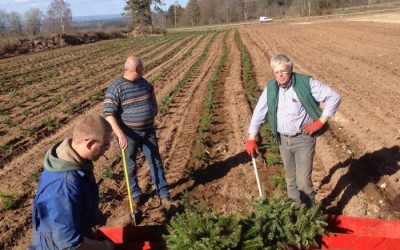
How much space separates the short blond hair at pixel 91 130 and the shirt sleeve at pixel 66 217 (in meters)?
0.30

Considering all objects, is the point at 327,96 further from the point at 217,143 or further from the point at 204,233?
the point at 217,143

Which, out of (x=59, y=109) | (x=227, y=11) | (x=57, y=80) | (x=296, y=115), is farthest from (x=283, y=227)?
(x=227, y=11)

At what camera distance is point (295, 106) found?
4840 millimetres

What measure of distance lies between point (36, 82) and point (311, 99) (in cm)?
1572

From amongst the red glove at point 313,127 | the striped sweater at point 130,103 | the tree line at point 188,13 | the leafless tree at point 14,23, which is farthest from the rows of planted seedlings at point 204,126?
the leafless tree at point 14,23

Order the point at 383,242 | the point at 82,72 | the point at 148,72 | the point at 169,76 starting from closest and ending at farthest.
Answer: the point at 383,242 < the point at 169,76 < the point at 148,72 < the point at 82,72

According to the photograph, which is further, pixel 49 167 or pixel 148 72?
pixel 148 72

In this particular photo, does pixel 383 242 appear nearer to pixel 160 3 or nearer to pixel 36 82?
pixel 36 82

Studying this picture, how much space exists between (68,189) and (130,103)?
2932 mm

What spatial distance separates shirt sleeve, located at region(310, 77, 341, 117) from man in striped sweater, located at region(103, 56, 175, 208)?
213cm

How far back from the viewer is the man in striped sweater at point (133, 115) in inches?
219

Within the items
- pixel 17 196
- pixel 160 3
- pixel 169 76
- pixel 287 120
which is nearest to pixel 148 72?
pixel 169 76

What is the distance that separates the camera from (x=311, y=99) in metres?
4.77

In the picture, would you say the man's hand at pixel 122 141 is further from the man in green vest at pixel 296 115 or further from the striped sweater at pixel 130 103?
the man in green vest at pixel 296 115
